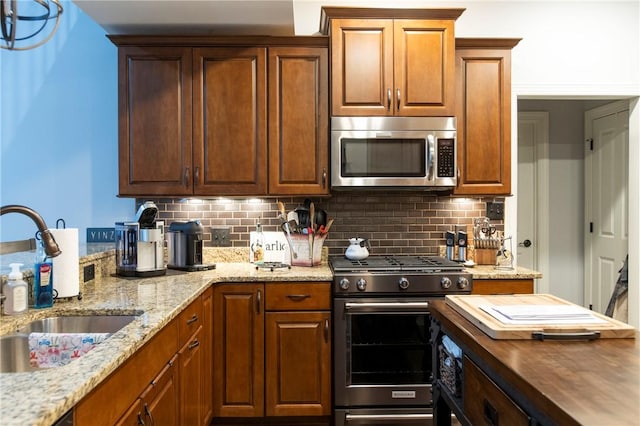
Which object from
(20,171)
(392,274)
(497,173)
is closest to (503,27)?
(497,173)

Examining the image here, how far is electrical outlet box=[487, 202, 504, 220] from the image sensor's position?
10.8 feet

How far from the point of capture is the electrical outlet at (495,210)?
10.8 feet

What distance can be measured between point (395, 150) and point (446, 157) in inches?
12.7

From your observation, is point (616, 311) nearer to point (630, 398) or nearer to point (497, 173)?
point (497, 173)

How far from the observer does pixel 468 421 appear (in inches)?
50.5

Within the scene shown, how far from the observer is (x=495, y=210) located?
10.8 ft

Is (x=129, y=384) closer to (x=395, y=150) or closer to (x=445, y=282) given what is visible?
(x=445, y=282)

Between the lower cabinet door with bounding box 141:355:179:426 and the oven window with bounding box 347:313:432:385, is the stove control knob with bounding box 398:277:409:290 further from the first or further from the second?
the lower cabinet door with bounding box 141:355:179:426

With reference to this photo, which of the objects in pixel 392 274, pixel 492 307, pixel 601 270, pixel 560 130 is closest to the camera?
pixel 492 307

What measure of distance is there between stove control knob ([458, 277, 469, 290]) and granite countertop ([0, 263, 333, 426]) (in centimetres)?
74

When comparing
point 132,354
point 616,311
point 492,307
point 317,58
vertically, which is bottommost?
point 616,311

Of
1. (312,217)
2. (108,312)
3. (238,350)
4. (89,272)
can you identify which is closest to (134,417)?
(108,312)

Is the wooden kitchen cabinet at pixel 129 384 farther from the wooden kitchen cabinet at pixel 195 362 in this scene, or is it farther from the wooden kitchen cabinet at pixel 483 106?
the wooden kitchen cabinet at pixel 483 106

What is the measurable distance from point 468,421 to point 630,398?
55 centimetres
